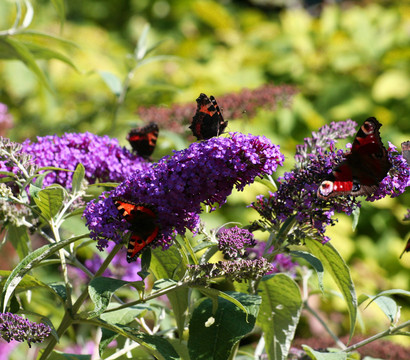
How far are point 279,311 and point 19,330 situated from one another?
Result: 660 millimetres

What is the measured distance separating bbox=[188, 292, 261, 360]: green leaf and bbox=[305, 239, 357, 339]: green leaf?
250 millimetres

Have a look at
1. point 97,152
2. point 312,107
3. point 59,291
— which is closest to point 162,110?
point 97,152

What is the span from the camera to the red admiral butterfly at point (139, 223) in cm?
116


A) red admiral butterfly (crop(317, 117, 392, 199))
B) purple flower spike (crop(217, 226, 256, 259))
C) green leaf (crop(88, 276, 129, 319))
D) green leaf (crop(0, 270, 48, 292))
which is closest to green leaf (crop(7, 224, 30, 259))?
green leaf (crop(0, 270, 48, 292))

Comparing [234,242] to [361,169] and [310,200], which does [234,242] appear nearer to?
[310,200]

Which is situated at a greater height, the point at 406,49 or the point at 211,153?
the point at 406,49

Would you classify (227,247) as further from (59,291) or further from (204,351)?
(59,291)

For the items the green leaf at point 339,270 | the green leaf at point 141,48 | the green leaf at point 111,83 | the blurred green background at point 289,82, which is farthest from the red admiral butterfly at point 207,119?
the blurred green background at point 289,82

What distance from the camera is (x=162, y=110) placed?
2775 millimetres

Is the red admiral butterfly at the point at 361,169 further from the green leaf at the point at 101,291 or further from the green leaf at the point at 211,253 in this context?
the green leaf at the point at 101,291

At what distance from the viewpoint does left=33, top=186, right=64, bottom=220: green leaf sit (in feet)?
4.29

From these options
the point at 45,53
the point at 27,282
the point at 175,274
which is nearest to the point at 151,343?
the point at 175,274

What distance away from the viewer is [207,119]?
1.69 metres

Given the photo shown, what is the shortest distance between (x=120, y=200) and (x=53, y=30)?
5.58 metres
